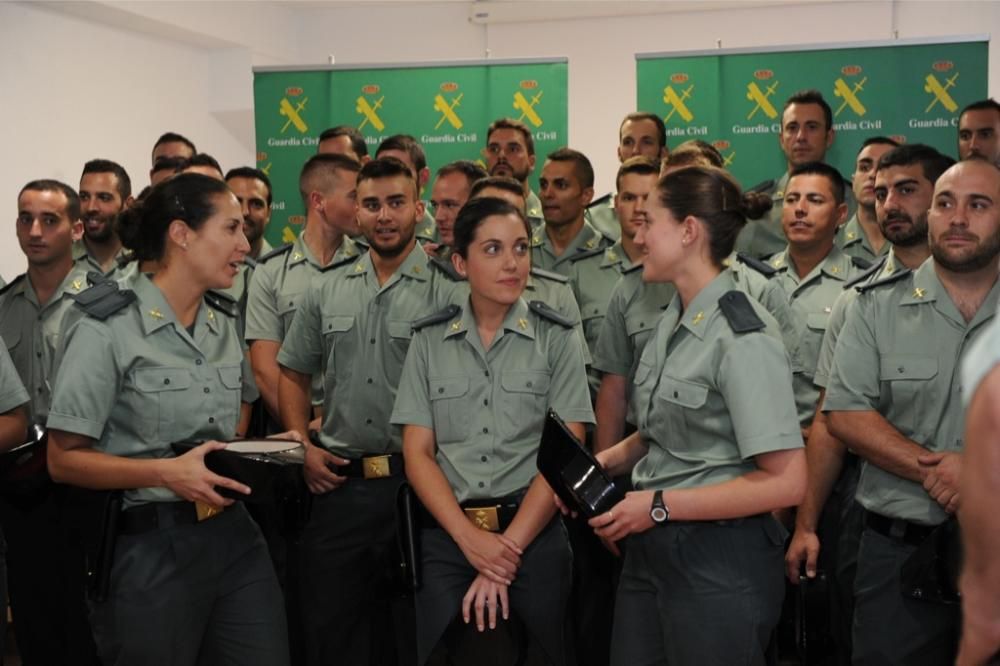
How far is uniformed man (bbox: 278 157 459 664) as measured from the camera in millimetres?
3908

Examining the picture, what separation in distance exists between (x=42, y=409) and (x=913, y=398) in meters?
3.28

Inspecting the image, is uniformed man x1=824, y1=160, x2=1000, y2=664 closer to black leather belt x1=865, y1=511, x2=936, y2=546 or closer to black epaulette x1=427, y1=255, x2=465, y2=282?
black leather belt x1=865, y1=511, x2=936, y2=546

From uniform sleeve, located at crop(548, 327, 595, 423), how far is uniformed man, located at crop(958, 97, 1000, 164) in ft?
10.2

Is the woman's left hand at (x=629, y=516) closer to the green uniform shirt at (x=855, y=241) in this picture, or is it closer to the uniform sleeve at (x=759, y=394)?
the uniform sleeve at (x=759, y=394)

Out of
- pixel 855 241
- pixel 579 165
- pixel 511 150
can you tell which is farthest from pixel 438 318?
pixel 511 150

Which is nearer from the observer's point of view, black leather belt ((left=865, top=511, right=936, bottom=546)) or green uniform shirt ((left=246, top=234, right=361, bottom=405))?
black leather belt ((left=865, top=511, right=936, bottom=546))

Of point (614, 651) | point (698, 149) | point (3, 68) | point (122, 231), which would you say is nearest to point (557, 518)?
point (614, 651)

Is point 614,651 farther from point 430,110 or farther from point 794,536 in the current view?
point 430,110

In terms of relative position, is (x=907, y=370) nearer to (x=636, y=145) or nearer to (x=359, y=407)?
(x=359, y=407)

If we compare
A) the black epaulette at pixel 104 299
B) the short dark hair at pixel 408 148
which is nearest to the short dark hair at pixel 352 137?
the short dark hair at pixel 408 148

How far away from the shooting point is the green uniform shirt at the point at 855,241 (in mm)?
4789

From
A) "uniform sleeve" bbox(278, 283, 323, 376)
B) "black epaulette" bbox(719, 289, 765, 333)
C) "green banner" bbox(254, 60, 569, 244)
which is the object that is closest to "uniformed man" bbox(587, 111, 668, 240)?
"green banner" bbox(254, 60, 569, 244)

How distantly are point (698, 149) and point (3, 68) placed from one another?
5.03 metres

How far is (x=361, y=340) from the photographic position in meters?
4.03
